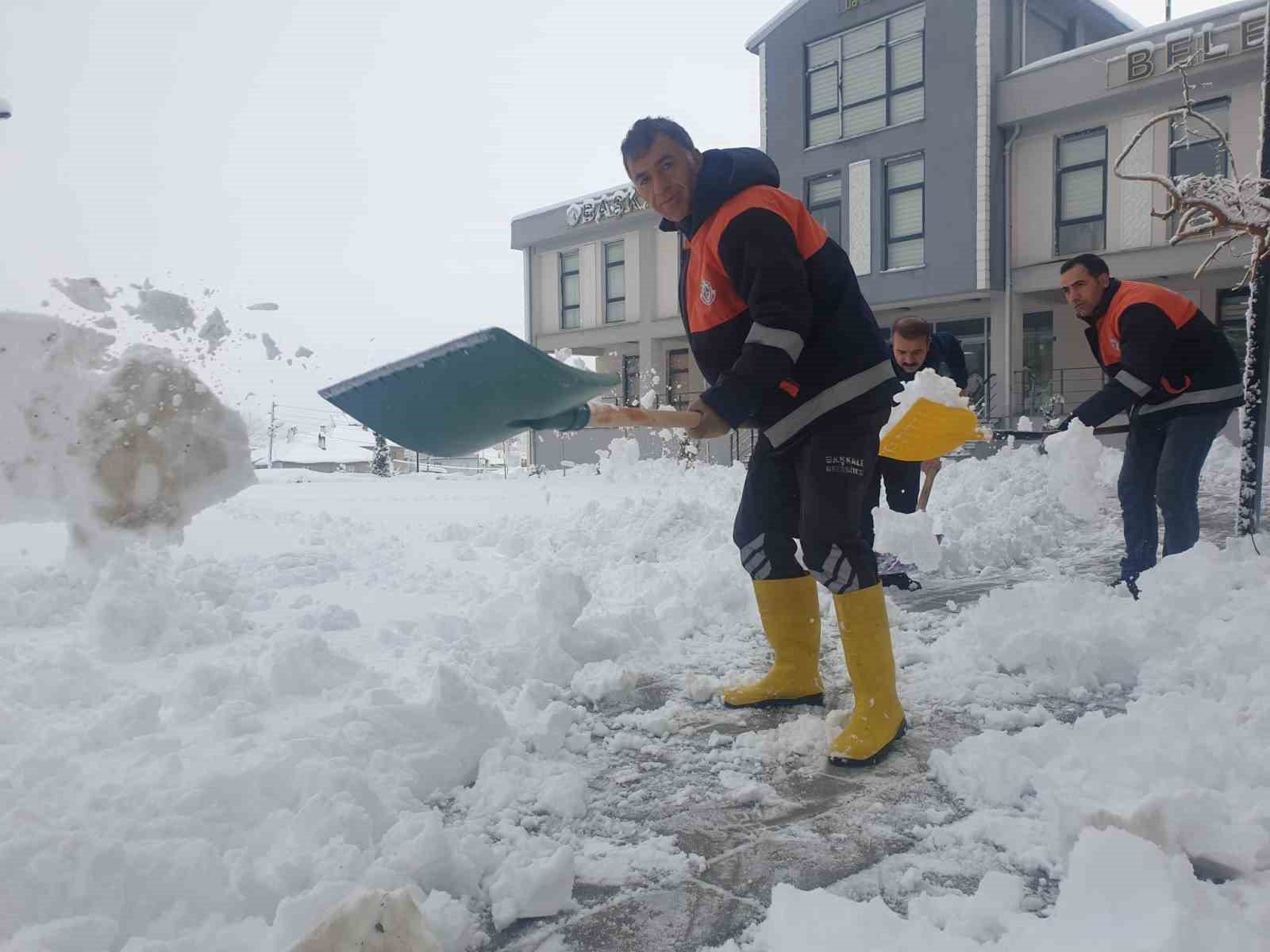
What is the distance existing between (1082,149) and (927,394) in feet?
39.8

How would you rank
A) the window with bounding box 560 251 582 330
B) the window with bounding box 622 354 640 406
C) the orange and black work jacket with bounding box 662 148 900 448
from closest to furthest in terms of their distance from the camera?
the orange and black work jacket with bounding box 662 148 900 448, the window with bounding box 622 354 640 406, the window with bounding box 560 251 582 330

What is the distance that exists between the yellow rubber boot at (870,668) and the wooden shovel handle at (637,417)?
72 centimetres

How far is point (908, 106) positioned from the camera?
50.0ft

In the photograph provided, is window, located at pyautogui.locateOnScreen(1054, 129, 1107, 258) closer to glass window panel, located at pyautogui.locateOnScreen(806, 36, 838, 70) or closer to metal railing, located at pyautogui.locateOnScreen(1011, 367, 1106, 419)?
metal railing, located at pyautogui.locateOnScreen(1011, 367, 1106, 419)

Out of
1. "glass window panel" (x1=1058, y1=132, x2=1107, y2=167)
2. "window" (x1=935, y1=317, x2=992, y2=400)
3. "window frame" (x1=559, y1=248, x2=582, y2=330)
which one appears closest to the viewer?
"glass window panel" (x1=1058, y1=132, x2=1107, y2=167)

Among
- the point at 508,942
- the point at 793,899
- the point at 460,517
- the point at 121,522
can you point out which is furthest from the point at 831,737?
the point at 460,517

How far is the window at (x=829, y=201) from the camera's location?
16.2m

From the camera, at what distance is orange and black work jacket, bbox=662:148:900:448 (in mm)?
2340

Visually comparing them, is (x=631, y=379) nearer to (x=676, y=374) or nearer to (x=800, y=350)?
(x=676, y=374)

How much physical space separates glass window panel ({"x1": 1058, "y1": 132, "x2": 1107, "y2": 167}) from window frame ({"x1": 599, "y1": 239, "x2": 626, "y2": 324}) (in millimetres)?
8974

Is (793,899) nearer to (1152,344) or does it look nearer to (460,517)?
(1152,344)

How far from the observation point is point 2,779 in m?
1.93

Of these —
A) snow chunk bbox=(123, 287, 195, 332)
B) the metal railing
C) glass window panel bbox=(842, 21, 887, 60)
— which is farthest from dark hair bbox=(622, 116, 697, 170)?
glass window panel bbox=(842, 21, 887, 60)

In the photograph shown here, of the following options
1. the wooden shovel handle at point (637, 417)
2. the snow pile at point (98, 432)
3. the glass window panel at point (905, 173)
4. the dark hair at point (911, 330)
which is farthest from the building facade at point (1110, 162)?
the snow pile at point (98, 432)
